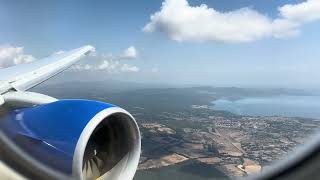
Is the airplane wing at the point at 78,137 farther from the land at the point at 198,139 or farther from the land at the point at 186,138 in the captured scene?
the land at the point at 198,139

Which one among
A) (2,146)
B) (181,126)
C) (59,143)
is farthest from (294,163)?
(181,126)

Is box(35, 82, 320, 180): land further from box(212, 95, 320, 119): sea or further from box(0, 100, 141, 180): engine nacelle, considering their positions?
box(0, 100, 141, 180): engine nacelle

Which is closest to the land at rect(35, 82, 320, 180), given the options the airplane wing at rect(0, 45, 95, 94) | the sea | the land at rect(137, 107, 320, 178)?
the land at rect(137, 107, 320, 178)

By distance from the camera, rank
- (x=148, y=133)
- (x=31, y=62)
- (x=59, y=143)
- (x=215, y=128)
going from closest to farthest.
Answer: (x=59, y=143), (x=31, y=62), (x=148, y=133), (x=215, y=128)

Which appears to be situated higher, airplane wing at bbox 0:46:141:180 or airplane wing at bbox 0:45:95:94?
airplane wing at bbox 0:45:95:94

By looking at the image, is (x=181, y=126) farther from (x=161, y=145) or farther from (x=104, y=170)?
(x=104, y=170)

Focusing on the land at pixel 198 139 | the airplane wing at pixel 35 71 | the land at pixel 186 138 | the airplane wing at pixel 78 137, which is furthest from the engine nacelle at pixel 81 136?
the land at pixel 198 139

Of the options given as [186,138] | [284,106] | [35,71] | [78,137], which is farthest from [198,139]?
[78,137]
